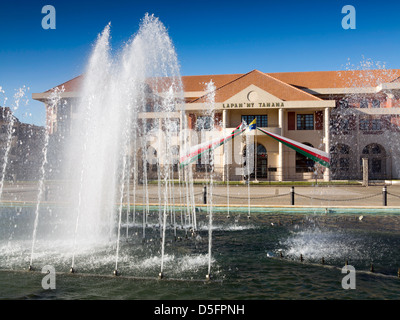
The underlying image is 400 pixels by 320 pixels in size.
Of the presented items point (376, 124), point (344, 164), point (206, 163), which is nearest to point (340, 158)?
point (344, 164)

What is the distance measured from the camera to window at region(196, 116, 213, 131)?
41094mm

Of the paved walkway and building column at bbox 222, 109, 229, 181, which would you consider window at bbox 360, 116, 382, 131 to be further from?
the paved walkway

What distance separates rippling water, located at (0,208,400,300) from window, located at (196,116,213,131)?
28.4 m

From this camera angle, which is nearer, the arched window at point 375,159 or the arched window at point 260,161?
the arched window at point 260,161

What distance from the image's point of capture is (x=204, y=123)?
4134cm

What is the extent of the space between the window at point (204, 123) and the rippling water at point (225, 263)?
1119 inches

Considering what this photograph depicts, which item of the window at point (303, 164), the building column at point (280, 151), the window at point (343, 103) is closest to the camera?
the building column at point (280, 151)

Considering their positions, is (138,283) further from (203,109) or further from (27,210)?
(203,109)

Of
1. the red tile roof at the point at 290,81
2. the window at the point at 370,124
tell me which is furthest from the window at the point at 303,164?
the window at the point at 370,124

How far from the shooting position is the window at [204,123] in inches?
1618

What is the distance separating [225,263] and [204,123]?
1325 inches

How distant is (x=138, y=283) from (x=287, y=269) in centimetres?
331

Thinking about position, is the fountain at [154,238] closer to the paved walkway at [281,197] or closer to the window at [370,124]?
the paved walkway at [281,197]
